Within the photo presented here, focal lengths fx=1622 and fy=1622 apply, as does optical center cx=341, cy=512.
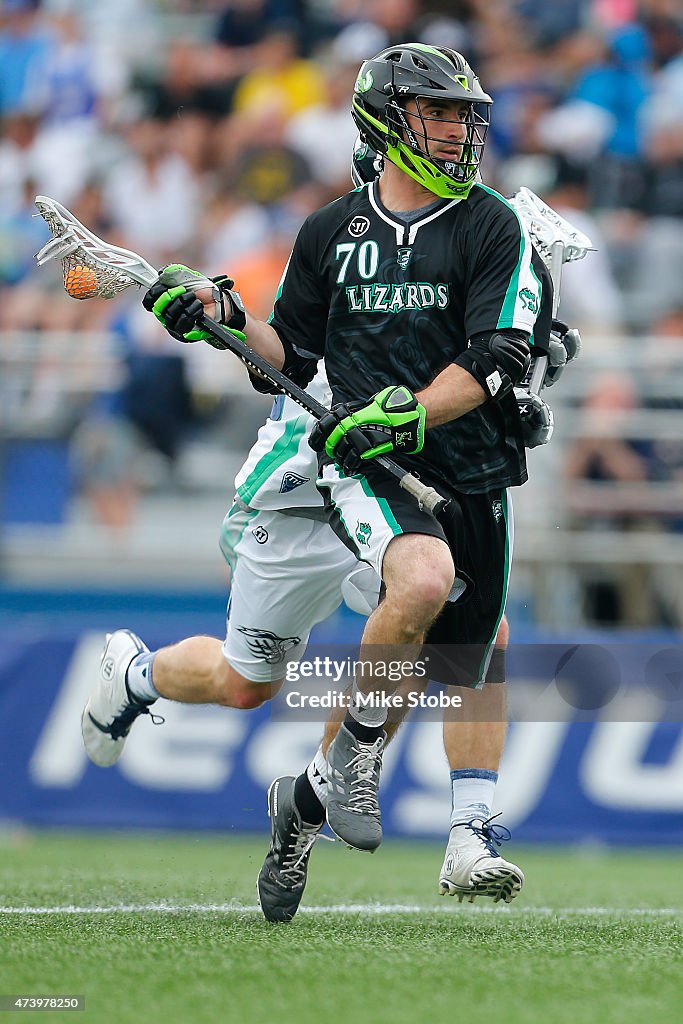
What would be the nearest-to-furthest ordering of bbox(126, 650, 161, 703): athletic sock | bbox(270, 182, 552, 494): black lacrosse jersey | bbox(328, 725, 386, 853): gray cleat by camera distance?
bbox(328, 725, 386, 853): gray cleat < bbox(270, 182, 552, 494): black lacrosse jersey < bbox(126, 650, 161, 703): athletic sock

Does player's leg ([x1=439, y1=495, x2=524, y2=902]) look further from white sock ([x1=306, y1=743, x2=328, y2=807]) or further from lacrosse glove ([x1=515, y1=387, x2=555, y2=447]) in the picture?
white sock ([x1=306, y1=743, x2=328, y2=807])

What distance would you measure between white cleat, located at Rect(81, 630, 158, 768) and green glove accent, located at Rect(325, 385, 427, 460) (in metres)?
1.50

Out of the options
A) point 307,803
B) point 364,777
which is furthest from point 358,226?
point 307,803

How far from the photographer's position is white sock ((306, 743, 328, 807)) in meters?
4.89

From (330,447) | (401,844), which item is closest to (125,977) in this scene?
(330,447)

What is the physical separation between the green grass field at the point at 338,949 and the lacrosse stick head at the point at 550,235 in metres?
2.03

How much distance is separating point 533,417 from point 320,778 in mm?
1264

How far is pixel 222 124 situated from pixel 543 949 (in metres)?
8.82

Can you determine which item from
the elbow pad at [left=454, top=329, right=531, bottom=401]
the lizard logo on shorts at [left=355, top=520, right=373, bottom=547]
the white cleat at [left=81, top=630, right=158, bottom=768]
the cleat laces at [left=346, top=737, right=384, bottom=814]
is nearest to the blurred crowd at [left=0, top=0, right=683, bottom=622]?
the white cleat at [left=81, top=630, right=158, bottom=768]

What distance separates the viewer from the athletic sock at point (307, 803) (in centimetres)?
494

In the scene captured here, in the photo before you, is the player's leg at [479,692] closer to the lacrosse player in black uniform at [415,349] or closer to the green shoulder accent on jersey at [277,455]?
the lacrosse player in black uniform at [415,349]

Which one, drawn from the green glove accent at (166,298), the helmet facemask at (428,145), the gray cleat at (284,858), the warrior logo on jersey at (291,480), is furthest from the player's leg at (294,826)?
the helmet facemask at (428,145)

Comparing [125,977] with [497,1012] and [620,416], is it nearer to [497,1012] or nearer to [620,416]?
[497,1012]

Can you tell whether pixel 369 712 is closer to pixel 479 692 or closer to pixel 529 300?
pixel 479 692
